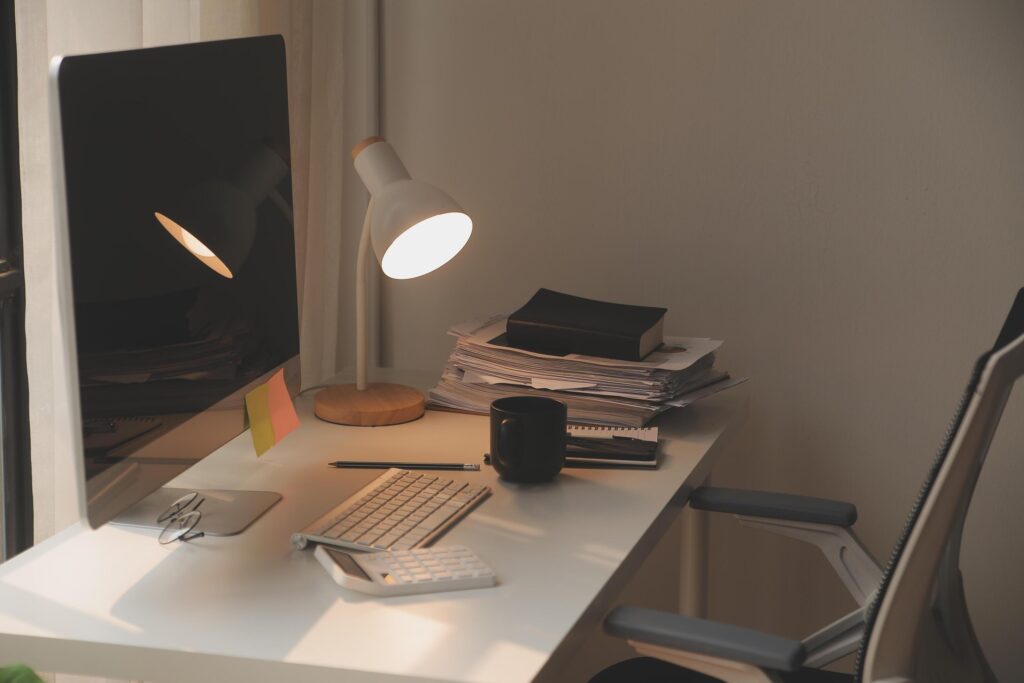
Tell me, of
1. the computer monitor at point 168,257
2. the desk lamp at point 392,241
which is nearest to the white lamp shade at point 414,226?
the desk lamp at point 392,241

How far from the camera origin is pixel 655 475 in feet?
4.56

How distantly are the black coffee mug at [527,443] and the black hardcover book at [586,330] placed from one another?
25 centimetres

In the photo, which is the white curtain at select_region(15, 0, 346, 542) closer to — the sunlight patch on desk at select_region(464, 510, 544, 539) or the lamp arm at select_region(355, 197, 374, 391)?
the lamp arm at select_region(355, 197, 374, 391)

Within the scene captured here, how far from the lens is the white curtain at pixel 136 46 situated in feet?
4.20

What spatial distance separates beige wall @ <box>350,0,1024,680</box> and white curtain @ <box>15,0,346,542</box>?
0.15 m

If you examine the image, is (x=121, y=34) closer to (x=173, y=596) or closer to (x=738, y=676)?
(x=173, y=596)

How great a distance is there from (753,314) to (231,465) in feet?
3.02

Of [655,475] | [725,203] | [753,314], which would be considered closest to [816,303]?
[753,314]

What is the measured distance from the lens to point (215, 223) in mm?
1191

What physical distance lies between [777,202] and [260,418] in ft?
3.19

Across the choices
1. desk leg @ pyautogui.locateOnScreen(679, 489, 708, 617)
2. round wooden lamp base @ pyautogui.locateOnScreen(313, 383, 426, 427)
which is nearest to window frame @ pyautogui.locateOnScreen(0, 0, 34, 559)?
round wooden lamp base @ pyautogui.locateOnScreen(313, 383, 426, 427)

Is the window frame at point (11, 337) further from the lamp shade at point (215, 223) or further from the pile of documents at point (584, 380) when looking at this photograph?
the pile of documents at point (584, 380)

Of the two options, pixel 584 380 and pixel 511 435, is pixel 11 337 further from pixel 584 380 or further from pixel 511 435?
pixel 584 380

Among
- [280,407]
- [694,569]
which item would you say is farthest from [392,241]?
[694,569]
